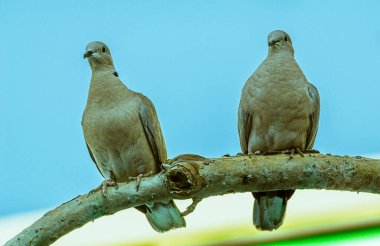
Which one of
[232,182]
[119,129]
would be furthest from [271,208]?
[119,129]

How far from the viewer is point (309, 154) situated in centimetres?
298

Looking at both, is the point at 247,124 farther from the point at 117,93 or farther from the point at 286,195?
the point at 117,93

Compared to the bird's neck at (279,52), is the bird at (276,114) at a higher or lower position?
lower

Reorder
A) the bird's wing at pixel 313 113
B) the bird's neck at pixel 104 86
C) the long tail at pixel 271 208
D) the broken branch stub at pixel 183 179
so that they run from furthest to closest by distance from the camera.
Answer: the bird's neck at pixel 104 86
the bird's wing at pixel 313 113
the long tail at pixel 271 208
the broken branch stub at pixel 183 179

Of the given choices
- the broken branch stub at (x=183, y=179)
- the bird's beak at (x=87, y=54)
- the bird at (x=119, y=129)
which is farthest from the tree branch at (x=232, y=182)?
the bird's beak at (x=87, y=54)

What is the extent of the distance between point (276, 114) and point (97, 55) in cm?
102

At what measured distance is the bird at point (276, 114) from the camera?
11.1ft

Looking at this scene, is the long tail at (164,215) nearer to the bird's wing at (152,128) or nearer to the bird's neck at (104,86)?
the bird's wing at (152,128)

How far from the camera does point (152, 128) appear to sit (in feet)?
12.0

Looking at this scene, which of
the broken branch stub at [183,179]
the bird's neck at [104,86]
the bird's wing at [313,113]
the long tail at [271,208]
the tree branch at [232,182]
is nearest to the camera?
the broken branch stub at [183,179]

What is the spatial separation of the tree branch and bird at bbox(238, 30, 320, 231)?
1.56ft

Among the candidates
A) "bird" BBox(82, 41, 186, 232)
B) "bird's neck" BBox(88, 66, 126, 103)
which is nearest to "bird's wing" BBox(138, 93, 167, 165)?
Result: "bird" BBox(82, 41, 186, 232)

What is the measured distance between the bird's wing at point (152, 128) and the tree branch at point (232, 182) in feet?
2.41

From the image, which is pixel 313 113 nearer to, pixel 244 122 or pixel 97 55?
pixel 244 122
